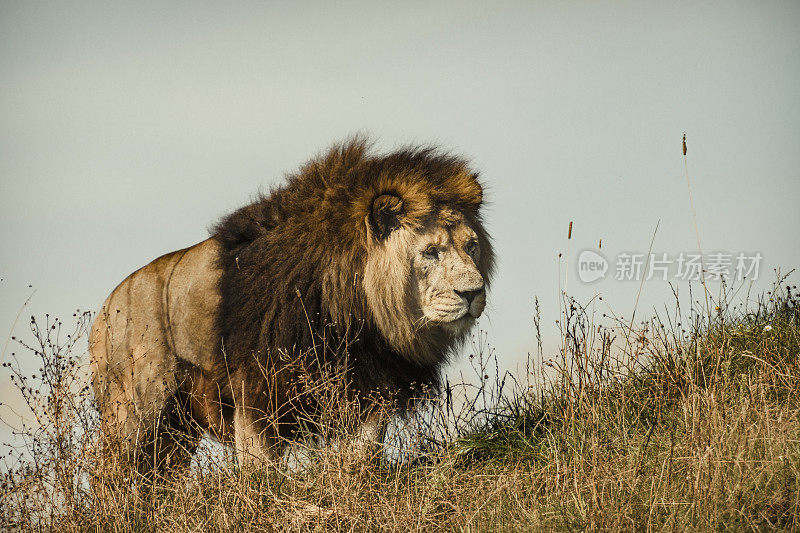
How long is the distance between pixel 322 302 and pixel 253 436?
0.98 meters

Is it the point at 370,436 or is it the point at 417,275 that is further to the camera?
the point at 417,275

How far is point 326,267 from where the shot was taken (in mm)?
6027

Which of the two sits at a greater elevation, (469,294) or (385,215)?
(385,215)

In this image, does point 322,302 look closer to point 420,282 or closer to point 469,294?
point 420,282

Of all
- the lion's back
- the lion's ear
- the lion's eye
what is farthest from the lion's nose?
the lion's back

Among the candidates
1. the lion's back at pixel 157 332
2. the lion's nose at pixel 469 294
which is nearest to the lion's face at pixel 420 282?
the lion's nose at pixel 469 294

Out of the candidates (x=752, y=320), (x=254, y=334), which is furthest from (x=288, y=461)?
(x=752, y=320)

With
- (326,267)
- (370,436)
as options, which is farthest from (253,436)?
(326,267)

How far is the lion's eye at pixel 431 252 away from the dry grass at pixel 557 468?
3.13 ft

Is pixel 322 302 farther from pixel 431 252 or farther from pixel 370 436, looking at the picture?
pixel 370 436

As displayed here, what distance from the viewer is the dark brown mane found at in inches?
236

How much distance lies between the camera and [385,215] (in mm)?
6035

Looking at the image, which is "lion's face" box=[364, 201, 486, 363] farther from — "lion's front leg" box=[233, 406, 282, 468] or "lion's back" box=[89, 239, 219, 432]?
"lion's back" box=[89, 239, 219, 432]

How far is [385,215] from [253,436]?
167 cm
